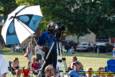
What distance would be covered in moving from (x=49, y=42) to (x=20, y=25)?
1135 mm

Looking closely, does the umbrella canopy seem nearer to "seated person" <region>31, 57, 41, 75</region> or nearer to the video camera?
the video camera

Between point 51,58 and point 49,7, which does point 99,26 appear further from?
point 51,58

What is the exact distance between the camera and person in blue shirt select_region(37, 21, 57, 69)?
37.2ft

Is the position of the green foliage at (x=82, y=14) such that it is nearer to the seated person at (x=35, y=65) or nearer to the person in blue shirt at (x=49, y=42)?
the seated person at (x=35, y=65)

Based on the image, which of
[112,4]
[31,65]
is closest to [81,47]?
[112,4]

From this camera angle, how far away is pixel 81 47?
56.4 meters

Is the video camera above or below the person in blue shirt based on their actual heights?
above

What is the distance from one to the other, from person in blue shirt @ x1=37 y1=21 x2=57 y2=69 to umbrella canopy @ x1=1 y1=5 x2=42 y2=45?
60 centimetres

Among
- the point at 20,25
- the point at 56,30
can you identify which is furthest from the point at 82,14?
the point at 56,30

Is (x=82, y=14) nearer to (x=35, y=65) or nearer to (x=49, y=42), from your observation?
(x=35, y=65)

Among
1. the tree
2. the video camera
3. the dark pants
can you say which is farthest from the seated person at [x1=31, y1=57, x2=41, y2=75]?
the tree

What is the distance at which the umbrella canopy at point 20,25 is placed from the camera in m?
12.3

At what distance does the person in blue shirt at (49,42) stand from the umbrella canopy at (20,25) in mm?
604

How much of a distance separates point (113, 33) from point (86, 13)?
149 inches
